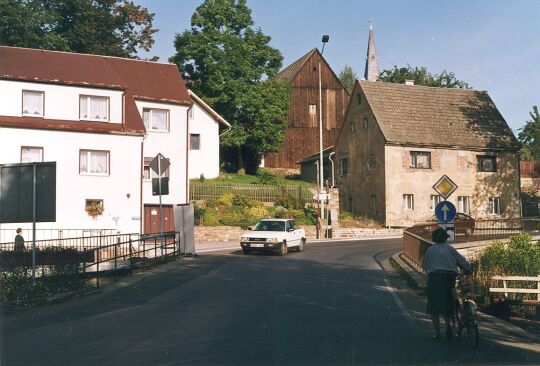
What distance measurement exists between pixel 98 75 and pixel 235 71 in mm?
17833

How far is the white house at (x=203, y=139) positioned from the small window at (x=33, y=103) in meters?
16.0

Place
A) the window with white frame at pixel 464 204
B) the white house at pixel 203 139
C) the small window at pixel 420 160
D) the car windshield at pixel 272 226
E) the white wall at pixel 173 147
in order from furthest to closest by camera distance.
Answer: the white house at pixel 203 139 < the window with white frame at pixel 464 204 < the small window at pixel 420 160 < the white wall at pixel 173 147 < the car windshield at pixel 272 226

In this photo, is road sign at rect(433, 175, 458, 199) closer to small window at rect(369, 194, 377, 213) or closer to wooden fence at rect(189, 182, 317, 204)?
wooden fence at rect(189, 182, 317, 204)

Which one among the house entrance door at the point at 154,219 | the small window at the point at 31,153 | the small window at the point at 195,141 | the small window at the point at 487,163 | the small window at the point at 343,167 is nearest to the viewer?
the small window at the point at 31,153

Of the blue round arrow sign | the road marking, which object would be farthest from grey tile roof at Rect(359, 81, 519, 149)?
the road marking

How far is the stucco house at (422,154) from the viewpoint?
149ft

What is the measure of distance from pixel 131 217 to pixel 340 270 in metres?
17.5

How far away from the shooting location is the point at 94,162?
35188 millimetres

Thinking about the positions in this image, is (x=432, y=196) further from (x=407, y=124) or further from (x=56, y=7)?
(x=56, y=7)

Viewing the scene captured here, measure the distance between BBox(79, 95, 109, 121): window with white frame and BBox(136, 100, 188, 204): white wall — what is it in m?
3.61

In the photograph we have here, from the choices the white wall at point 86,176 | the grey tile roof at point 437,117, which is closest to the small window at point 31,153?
the white wall at point 86,176

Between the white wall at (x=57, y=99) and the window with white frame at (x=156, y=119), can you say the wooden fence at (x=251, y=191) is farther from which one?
the white wall at (x=57, y=99)

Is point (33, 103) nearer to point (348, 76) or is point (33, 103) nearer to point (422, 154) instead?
point (422, 154)

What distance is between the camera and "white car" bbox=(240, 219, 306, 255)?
27031 millimetres
